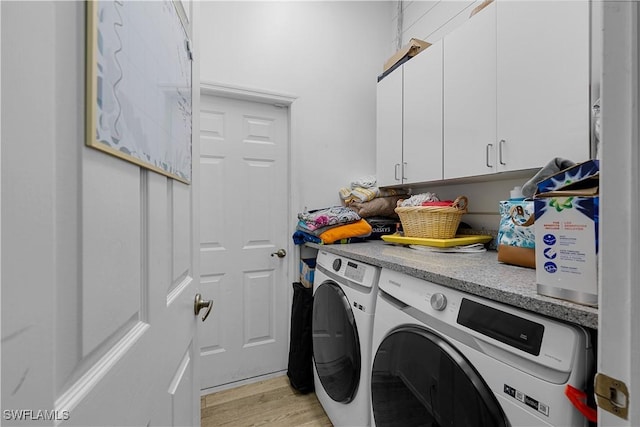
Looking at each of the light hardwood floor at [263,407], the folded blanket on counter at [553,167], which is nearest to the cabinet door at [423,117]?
the folded blanket on counter at [553,167]

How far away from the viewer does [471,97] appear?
4.76 ft

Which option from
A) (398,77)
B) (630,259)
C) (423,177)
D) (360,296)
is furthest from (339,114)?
(630,259)

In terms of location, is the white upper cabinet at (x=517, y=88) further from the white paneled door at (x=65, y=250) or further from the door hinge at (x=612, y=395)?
the white paneled door at (x=65, y=250)

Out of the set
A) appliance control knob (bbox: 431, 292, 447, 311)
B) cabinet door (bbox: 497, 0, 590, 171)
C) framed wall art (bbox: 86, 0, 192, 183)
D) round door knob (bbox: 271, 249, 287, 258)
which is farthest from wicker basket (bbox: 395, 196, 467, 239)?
framed wall art (bbox: 86, 0, 192, 183)

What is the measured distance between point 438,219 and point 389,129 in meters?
0.81

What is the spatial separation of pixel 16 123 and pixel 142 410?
0.48m

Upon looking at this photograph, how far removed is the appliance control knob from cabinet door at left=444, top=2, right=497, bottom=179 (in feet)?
2.64

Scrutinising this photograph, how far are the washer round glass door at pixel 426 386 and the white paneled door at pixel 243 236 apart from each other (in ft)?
3.72

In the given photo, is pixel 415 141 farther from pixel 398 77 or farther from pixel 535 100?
pixel 535 100

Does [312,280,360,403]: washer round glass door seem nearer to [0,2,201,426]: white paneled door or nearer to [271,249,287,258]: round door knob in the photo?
[271,249,287,258]: round door knob

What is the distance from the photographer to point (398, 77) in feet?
6.34

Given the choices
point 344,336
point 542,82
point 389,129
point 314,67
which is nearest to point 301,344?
point 344,336

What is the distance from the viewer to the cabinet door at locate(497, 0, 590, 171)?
3.43 feet

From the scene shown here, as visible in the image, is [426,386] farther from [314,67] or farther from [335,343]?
[314,67]
